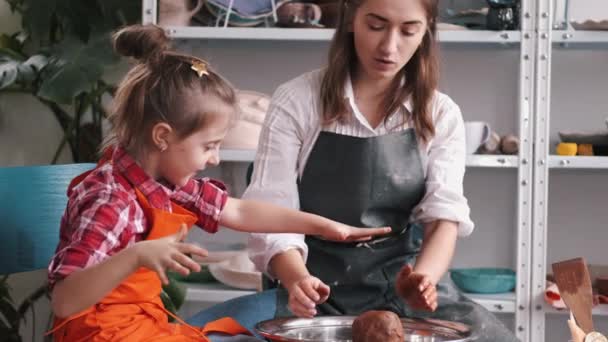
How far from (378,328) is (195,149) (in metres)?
0.31

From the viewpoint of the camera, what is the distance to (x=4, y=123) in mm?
2920

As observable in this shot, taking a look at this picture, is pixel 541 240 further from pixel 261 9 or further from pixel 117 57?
pixel 117 57

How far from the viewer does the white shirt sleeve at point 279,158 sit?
155 centimetres

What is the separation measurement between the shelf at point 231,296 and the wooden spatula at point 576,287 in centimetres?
103

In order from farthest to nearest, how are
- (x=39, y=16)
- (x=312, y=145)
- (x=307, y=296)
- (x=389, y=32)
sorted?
(x=39, y=16)
(x=312, y=145)
(x=389, y=32)
(x=307, y=296)

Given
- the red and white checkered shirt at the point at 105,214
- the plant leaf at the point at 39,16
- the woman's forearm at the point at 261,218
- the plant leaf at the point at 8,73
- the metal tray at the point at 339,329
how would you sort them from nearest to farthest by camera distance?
the red and white checkered shirt at the point at 105,214, the metal tray at the point at 339,329, the woman's forearm at the point at 261,218, the plant leaf at the point at 8,73, the plant leaf at the point at 39,16

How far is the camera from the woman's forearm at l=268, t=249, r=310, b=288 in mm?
1397

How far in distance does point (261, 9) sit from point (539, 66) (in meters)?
0.69

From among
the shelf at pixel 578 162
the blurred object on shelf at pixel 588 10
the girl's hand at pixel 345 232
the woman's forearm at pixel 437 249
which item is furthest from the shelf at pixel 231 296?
the girl's hand at pixel 345 232

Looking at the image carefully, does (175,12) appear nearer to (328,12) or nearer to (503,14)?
(328,12)

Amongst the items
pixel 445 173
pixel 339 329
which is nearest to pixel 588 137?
pixel 445 173

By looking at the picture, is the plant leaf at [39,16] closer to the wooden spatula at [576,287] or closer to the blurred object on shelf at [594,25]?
→ the blurred object on shelf at [594,25]

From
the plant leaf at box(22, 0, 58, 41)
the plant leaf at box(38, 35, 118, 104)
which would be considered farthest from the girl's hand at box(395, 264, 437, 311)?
the plant leaf at box(22, 0, 58, 41)

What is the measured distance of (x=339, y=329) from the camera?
1256 mm
